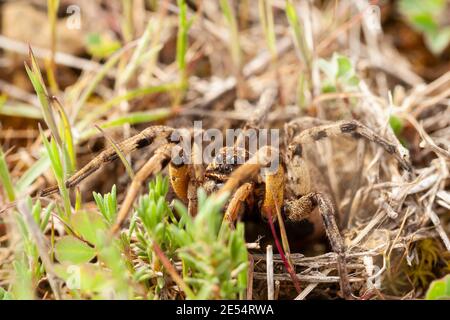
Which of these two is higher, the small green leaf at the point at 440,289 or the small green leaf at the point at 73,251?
the small green leaf at the point at 73,251

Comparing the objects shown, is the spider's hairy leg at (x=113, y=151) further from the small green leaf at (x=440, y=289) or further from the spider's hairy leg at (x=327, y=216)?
the small green leaf at (x=440, y=289)

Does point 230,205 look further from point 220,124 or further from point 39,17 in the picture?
point 39,17

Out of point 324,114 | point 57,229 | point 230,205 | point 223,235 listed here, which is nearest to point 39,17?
point 57,229

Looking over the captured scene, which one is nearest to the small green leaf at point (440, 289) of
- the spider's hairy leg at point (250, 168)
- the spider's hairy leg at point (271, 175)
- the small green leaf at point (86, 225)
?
the spider's hairy leg at point (271, 175)

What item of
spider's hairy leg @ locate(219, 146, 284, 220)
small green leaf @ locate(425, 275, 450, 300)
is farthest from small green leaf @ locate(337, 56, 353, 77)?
small green leaf @ locate(425, 275, 450, 300)

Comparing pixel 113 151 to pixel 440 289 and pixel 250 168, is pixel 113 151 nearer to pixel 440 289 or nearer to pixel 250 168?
pixel 250 168
